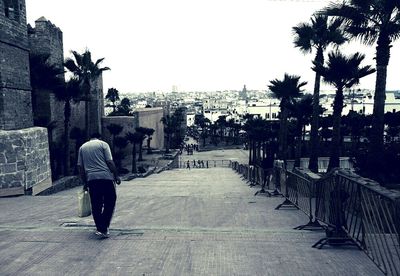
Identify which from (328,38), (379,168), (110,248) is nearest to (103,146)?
(110,248)

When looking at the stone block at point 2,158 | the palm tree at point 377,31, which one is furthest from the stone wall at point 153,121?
the stone block at point 2,158

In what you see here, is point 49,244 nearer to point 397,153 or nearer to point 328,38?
point 397,153

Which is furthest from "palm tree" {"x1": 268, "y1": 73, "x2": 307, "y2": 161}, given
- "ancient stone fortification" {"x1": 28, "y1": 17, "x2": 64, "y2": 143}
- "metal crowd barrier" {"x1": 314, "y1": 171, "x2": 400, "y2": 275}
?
"metal crowd barrier" {"x1": 314, "y1": 171, "x2": 400, "y2": 275}

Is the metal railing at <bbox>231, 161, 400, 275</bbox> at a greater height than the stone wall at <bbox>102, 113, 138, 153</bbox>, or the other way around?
the metal railing at <bbox>231, 161, 400, 275</bbox>

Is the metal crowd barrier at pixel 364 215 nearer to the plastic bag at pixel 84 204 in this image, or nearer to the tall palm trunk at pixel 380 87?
the plastic bag at pixel 84 204

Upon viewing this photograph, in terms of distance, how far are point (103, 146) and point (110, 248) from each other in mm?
1383

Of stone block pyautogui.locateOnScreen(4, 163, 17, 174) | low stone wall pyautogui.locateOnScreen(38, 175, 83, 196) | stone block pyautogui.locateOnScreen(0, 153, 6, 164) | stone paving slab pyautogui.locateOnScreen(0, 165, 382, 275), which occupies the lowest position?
low stone wall pyautogui.locateOnScreen(38, 175, 83, 196)

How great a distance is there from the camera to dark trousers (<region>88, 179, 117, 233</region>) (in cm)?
527

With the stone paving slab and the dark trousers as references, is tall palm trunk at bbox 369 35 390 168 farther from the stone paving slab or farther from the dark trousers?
the dark trousers

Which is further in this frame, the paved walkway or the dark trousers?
the dark trousers

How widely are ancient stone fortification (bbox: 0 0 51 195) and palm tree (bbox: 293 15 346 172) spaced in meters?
13.9

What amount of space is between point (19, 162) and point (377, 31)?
463 inches

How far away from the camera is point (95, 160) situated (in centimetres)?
530

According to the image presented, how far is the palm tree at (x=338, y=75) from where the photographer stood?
52.9 feet
